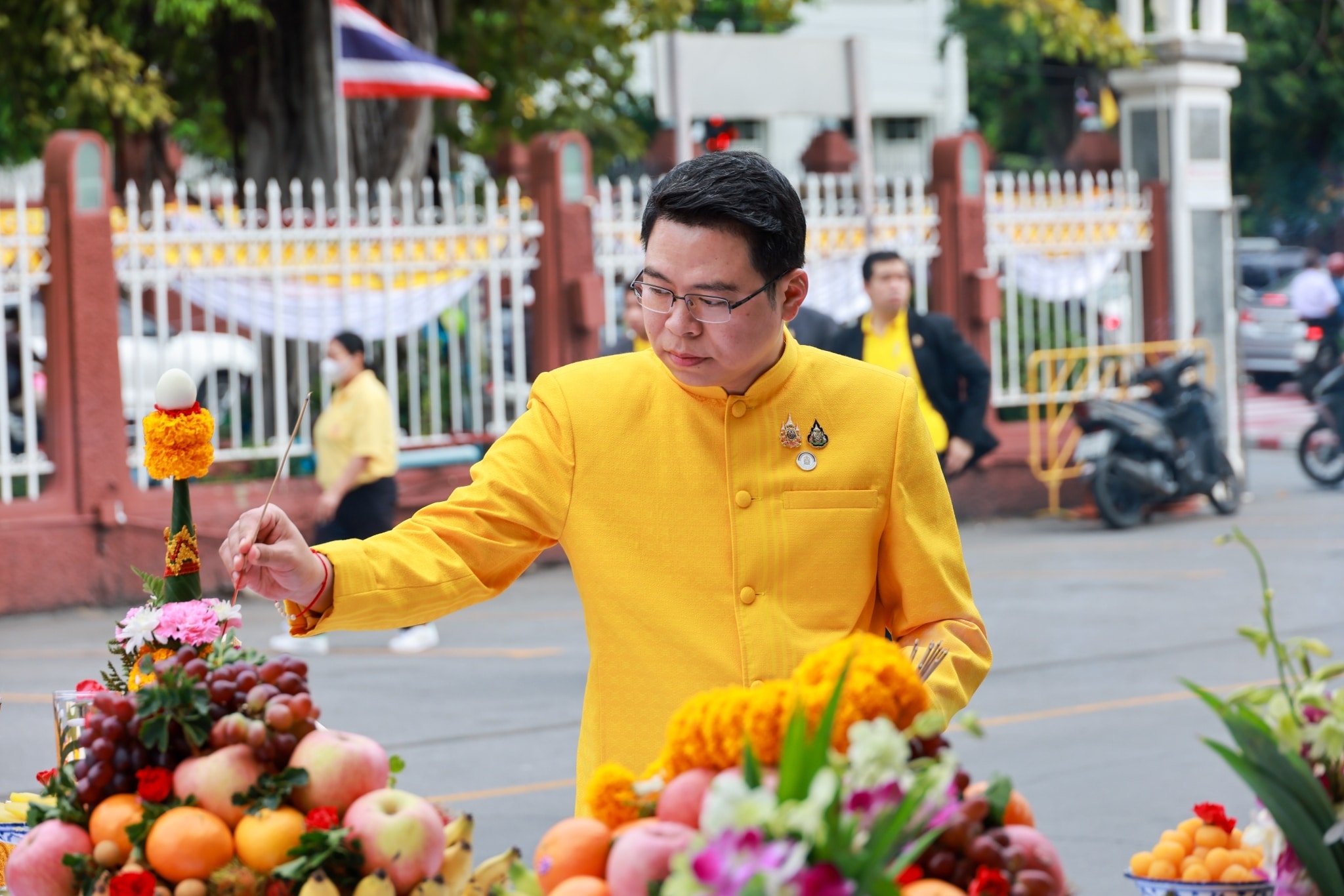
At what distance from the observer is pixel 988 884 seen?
176 cm

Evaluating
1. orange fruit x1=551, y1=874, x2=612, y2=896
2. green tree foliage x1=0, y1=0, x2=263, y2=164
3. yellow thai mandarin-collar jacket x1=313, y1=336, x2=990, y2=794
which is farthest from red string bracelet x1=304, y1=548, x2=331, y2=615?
green tree foliage x1=0, y1=0, x2=263, y2=164

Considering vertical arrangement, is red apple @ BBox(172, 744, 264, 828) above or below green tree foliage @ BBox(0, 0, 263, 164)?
below

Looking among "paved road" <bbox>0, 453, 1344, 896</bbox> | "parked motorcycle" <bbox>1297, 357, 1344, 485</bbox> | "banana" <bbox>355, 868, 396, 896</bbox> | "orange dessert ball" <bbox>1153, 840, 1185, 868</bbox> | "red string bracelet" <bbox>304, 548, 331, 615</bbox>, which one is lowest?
"paved road" <bbox>0, 453, 1344, 896</bbox>

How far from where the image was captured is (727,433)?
266cm

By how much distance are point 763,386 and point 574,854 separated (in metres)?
0.95

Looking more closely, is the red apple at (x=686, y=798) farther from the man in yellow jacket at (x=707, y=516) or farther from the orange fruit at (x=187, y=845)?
the man in yellow jacket at (x=707, y=516)

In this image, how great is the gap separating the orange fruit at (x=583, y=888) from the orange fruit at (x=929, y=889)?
→ 12.1 inches

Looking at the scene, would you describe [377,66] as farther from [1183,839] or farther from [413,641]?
[1183,839]

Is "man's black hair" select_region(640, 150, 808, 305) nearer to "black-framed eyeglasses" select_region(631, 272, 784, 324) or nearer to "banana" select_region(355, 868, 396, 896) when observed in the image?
"black-framed eyeglasses" select_region(631, 272, 784, 324)

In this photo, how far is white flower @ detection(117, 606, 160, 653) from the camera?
240 centimetres

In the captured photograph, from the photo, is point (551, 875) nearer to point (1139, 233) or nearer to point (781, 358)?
point (781, 358)

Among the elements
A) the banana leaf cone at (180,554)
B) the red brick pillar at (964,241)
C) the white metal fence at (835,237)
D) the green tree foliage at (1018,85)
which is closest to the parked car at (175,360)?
the white metal fence at (835,237)

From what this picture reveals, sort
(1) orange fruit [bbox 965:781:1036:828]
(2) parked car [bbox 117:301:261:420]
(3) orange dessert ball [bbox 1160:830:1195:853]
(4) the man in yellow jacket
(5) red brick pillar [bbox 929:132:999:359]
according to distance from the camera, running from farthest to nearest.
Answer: (5) red brick pillar [bbox 929:132:999:359], (2) parked car [bbox 117:301:261:420], (4) the man in yellow jacket, (3) orange dessert ball [bbox 1160:830:1195:853], (1) orange fruit [bbox 965:781:1036:828]

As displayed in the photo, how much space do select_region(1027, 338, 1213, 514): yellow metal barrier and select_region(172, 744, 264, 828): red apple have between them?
1166 cm
